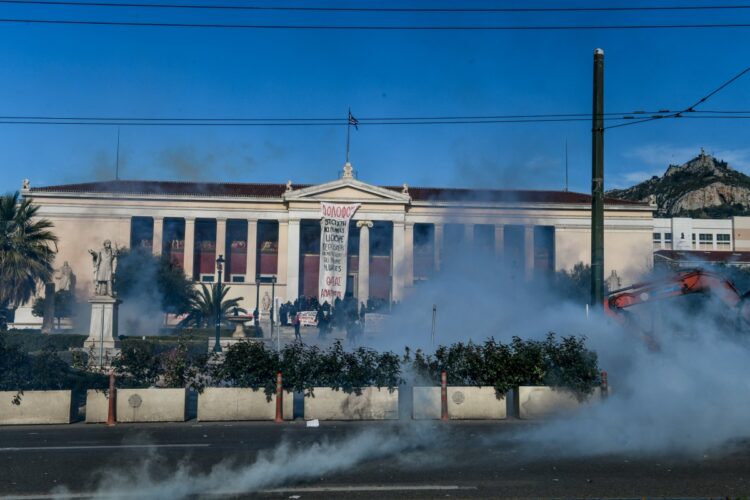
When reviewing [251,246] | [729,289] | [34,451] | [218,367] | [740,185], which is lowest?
[34,451]

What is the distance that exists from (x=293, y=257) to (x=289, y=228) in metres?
2.68

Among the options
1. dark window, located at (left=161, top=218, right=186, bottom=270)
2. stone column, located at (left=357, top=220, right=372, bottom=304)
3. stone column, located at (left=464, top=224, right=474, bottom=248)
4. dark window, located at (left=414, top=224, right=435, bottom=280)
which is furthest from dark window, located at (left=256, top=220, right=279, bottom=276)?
stone column, located at (left=464, top=224, right=474, bottom=248)

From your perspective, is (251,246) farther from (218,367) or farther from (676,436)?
(676,436)

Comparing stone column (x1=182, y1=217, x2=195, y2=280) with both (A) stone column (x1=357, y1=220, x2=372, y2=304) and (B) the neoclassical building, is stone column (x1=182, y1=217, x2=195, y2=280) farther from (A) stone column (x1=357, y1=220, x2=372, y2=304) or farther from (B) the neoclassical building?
(A) stone column (x1=357, y1=220, x2=372, y2=304)

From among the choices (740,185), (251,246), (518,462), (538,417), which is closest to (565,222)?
(251,246)

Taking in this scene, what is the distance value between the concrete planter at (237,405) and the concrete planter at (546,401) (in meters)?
4.62

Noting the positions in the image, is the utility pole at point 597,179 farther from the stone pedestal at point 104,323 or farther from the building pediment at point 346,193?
the building pediment at point 346,193

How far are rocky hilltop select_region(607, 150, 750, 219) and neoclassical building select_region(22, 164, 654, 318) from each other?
72236mm

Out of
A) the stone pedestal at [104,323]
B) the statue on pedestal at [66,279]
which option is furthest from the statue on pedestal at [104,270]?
the statue on pedestal at [66,279]

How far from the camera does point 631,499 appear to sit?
7016 mm

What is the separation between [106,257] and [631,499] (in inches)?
895

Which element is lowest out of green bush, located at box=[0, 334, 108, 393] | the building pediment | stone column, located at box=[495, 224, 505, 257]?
green bush, located at box=[0, 334, 108, 393]

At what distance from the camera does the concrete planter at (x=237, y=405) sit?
519 inches

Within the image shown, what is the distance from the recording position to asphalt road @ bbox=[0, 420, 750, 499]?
7.46 metres
